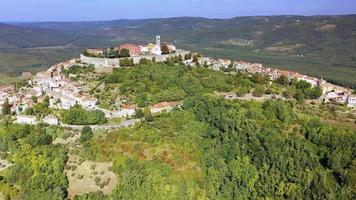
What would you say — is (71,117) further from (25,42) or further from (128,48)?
(25,42)

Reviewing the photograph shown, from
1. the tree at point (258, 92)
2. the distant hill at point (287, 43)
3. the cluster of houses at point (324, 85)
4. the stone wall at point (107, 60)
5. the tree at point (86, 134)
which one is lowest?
the distant hill at point (287, 43)

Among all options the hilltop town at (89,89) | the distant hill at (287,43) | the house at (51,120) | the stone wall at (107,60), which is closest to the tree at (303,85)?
the hilltop town at (89,89)

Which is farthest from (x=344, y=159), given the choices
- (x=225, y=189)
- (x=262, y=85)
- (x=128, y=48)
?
(x=128, y=48)

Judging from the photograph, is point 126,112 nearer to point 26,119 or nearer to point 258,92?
point 26,119

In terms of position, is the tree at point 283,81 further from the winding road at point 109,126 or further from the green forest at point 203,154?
the winding road at point 109,126

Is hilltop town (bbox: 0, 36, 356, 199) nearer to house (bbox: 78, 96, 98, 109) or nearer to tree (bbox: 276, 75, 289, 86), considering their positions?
house (bbox: 78, 96, 98, 109)
